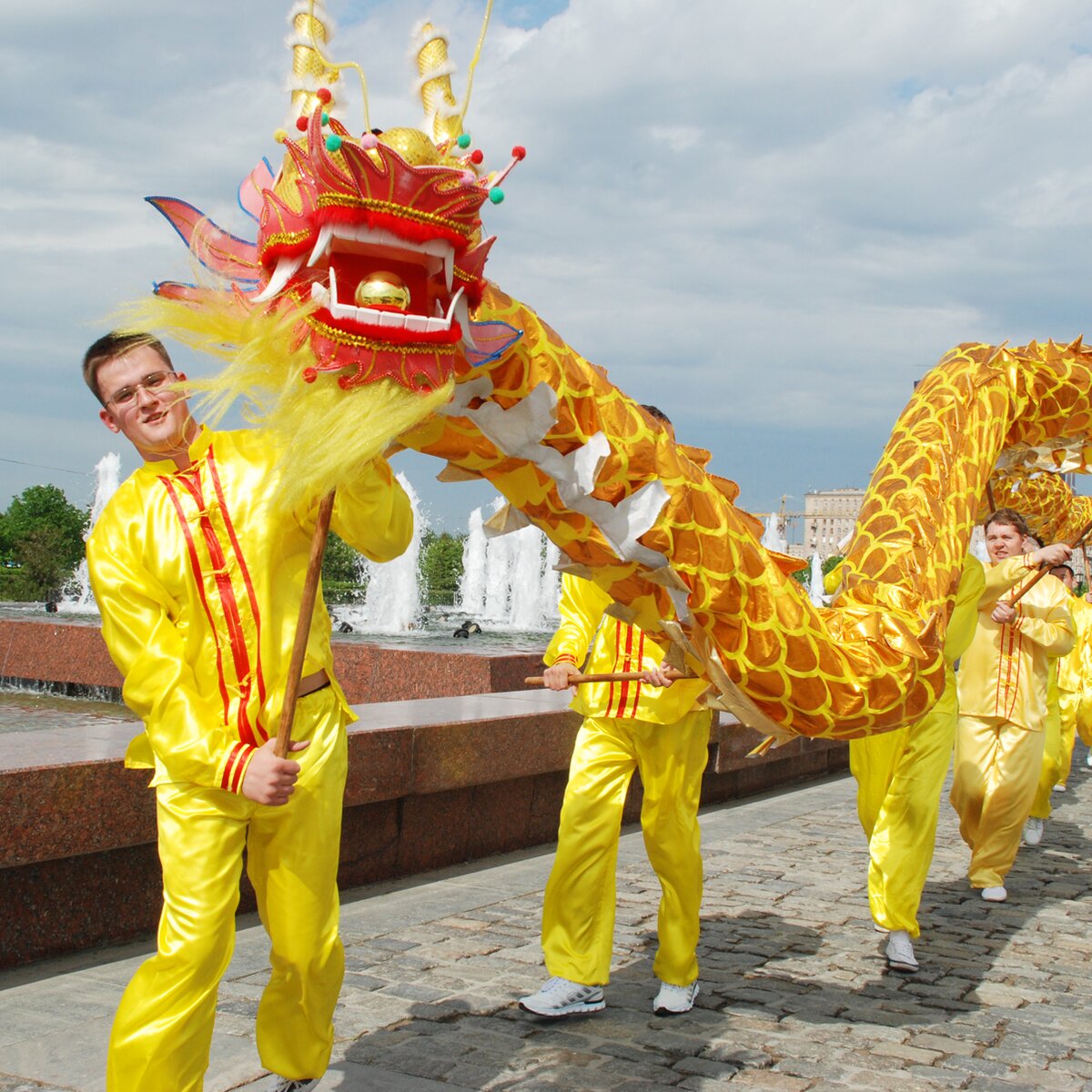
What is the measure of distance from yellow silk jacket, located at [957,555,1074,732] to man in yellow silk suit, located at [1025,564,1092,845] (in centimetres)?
49

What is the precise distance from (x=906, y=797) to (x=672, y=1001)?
1.54 metres

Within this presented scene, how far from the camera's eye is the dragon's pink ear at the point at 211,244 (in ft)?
8.78

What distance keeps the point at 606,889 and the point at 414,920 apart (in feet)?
4.09

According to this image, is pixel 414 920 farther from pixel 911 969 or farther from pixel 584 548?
pixel 584 548

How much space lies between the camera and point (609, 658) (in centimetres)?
465

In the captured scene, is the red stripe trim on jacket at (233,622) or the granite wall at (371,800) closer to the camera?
the red stripe trim on jacket at (233,622)

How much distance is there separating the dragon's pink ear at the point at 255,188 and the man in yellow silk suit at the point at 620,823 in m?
2.16

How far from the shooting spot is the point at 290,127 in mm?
2600

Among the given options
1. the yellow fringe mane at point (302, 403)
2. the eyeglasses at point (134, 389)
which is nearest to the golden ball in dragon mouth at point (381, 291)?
the yellow fringe mane at point (302, 403)

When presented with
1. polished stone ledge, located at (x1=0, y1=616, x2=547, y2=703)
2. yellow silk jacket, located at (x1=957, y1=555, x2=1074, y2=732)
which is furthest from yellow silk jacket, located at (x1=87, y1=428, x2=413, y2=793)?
polished stone ledge, located at (x1=0, y1=616, x2=547, y2=703)

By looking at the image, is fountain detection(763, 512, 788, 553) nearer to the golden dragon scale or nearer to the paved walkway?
the golden dragon scale

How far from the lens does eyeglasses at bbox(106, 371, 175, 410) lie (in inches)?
125

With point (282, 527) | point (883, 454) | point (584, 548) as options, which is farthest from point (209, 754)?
point (883, 454)

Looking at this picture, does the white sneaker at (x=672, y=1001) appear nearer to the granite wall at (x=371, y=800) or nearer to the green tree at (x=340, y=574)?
the granite wall at (x=371, y=800)
